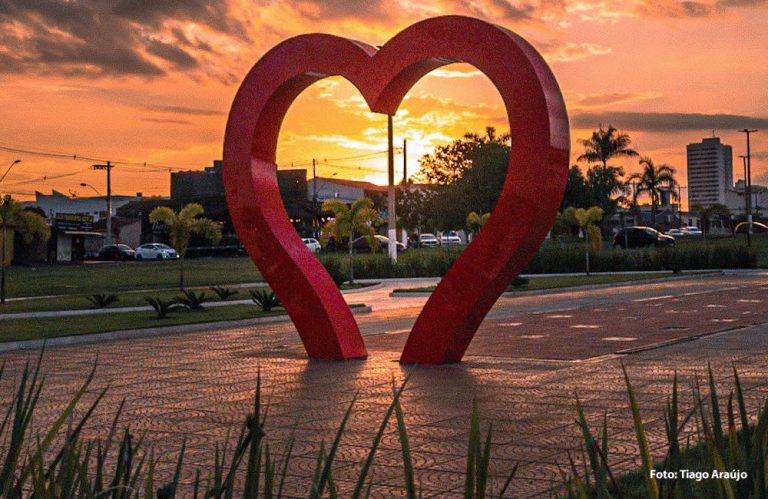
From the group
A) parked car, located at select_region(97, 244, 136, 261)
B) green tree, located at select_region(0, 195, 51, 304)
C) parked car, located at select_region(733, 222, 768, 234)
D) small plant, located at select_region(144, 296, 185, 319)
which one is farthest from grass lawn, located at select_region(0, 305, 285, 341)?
parked car, located at select_region(733, 222, 768, 234)

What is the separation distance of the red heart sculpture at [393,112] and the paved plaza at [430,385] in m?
0.59

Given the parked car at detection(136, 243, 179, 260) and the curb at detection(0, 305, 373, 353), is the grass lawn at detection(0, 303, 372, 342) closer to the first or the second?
the curb at detection(0, 305, 373, 353)

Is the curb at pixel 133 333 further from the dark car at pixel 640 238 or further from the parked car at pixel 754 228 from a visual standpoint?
the parked car at pixel 754 228

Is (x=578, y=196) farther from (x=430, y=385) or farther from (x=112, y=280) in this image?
(x=430, y=385)

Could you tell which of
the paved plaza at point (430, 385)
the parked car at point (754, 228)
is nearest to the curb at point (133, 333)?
the paved plaza at point (430, 385)

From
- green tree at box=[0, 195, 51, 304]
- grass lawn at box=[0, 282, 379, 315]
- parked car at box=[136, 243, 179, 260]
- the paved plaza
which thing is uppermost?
green tree at box=[0, 195, 51, 304]

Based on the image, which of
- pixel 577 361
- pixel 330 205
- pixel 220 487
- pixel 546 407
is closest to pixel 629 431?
pixel 546 407

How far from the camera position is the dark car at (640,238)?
65.2 metres

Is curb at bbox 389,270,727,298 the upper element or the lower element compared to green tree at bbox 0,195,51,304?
lower

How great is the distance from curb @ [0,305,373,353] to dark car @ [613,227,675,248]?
4603cm

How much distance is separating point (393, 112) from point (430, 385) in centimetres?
376

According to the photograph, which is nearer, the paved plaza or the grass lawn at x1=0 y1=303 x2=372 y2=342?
the paved plaza

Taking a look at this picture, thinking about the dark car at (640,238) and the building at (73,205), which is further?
the building at (73,205)

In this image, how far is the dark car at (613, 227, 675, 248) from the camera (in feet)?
214
